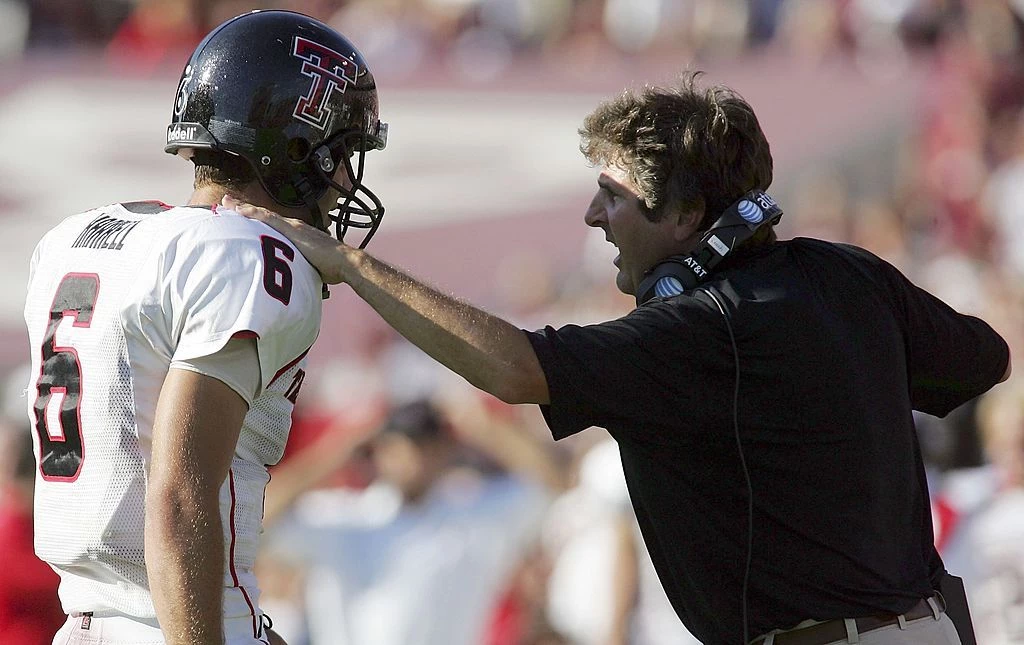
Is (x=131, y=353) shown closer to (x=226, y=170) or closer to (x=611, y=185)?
(x=226, y=170)

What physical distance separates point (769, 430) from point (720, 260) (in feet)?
1.32

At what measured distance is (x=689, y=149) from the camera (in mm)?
3074

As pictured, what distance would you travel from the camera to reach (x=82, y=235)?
8.23 feet

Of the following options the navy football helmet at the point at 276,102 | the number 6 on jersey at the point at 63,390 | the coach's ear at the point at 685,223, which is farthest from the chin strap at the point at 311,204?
the coach's ear at the point at 685,223

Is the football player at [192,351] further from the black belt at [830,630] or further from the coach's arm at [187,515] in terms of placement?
the black belt at [830,630]

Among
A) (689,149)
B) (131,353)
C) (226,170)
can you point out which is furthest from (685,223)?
(131,353)

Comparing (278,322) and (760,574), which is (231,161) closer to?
(278,322)

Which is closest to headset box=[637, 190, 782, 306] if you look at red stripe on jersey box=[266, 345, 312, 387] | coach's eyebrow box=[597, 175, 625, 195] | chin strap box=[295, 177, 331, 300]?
coach's eyebrow box=[597, 175, 625, 195]

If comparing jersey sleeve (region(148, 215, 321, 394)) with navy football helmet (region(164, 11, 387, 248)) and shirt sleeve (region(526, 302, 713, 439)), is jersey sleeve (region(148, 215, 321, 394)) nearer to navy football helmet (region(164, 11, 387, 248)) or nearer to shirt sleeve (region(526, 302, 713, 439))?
navy football helmet (region(164, 11, 387, 248))

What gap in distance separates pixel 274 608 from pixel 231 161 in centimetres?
384

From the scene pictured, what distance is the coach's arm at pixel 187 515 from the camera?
7.00ft

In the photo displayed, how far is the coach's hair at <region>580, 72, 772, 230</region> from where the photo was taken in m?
3.09

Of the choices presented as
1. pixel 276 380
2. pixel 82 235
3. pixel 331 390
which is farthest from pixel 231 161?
pixel 331 390

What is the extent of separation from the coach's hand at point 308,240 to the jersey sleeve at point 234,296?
0.14 metres
